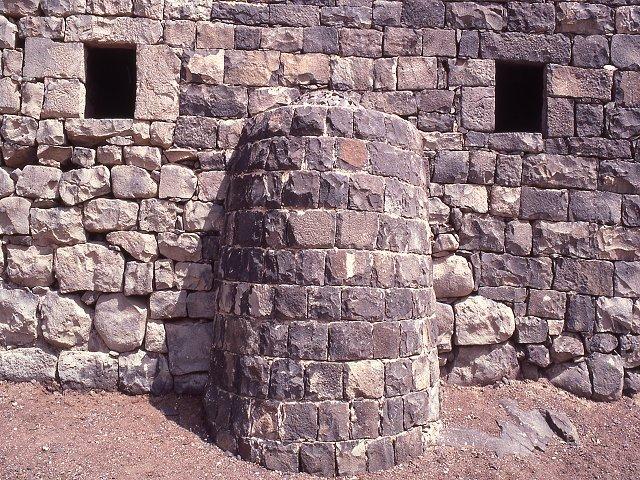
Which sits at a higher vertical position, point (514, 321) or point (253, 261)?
point (253, 261)

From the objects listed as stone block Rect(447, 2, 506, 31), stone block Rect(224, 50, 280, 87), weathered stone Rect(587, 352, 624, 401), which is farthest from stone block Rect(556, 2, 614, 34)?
weathered stone Rect(587, 352, 624, 401)

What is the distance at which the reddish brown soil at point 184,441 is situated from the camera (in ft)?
12.2

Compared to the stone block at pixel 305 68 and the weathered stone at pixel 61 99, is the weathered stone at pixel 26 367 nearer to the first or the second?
the weathered stone at pixel 61 99

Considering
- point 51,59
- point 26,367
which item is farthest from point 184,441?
point 51,59

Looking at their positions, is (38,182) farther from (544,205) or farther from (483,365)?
(544,205)

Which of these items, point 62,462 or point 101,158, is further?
point 101,158

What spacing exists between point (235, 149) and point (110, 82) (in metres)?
2.21

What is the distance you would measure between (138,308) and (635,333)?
15.9 ft

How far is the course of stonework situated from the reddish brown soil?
0.68ft

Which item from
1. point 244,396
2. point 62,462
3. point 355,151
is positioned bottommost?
point 62,462

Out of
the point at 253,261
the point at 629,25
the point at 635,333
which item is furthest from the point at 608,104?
the point at 253,261

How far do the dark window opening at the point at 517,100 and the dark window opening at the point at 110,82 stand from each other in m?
4.35

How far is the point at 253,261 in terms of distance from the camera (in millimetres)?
3908

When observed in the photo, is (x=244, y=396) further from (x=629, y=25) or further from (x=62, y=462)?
(x=629, y=25)
